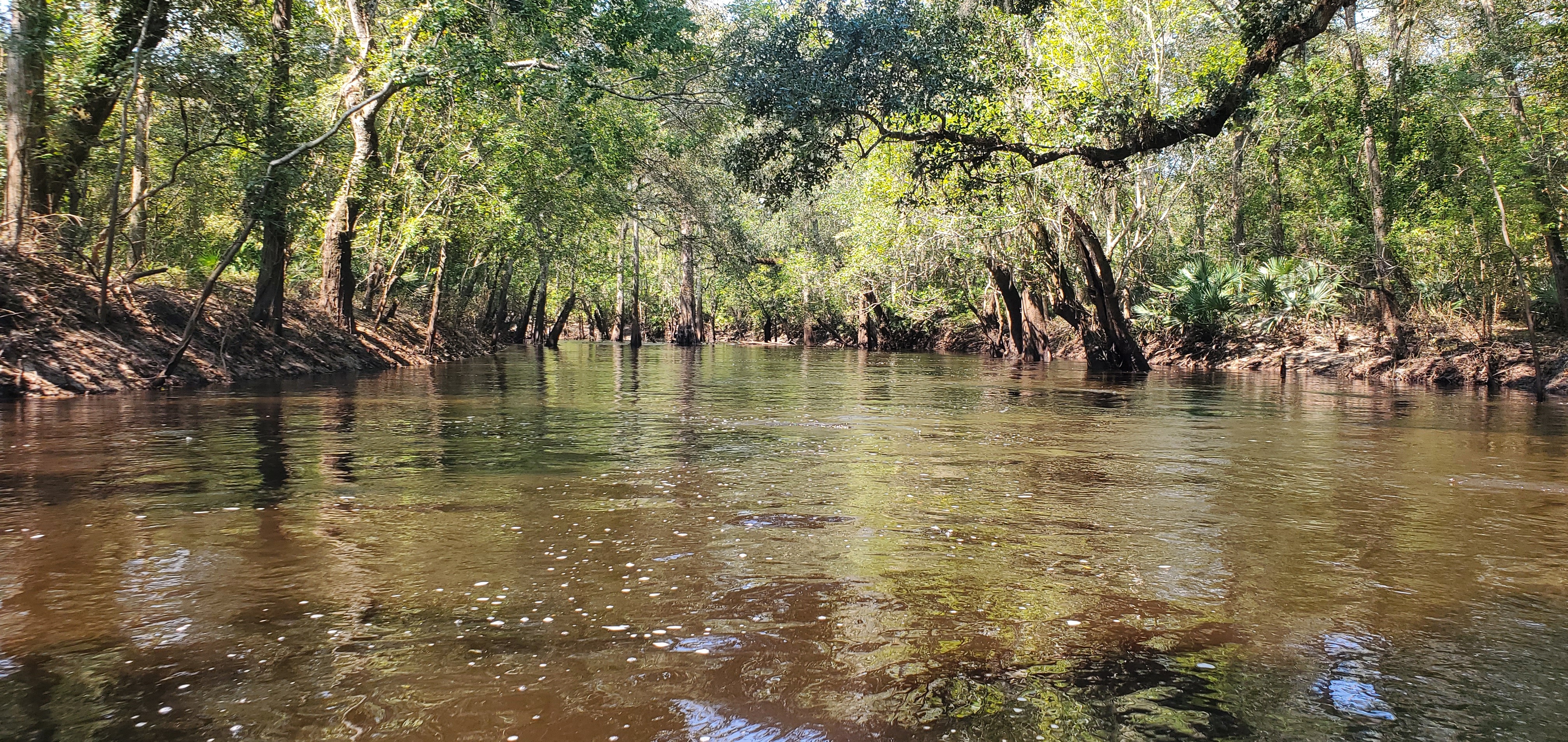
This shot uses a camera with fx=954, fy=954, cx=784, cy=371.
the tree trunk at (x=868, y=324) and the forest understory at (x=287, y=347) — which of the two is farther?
the tree trunk at (x=868, y=324)

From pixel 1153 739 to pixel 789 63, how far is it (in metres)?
12.8

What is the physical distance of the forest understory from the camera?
1474 cm

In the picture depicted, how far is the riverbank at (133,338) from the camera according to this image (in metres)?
14.4

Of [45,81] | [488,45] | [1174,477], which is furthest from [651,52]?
[1174,477]

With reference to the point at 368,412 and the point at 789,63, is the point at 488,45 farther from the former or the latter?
the point at 368,412

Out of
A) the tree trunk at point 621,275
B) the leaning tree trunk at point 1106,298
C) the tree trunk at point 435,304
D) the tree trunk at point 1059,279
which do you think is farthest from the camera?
the tree trunk at point 621,275

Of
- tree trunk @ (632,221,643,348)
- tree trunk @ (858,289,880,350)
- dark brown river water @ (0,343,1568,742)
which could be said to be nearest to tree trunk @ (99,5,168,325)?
dark brown river water @ (0,343,1568,742)

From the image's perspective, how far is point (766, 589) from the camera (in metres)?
5.09

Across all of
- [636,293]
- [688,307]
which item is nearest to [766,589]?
[636,293]

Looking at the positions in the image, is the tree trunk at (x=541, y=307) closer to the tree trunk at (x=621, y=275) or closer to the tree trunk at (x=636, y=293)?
the tree trunk at (x=621, y=275)

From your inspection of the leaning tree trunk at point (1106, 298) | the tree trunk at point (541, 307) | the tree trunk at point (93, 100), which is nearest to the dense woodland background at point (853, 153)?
the tree trunk at point (93, 100)

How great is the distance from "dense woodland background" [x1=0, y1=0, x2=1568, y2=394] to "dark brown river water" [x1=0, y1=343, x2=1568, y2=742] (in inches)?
251

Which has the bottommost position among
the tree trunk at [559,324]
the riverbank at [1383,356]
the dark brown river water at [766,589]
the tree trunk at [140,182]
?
the dark brown river water at [766,589]

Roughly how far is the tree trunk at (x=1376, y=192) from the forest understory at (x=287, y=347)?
1.16 m
